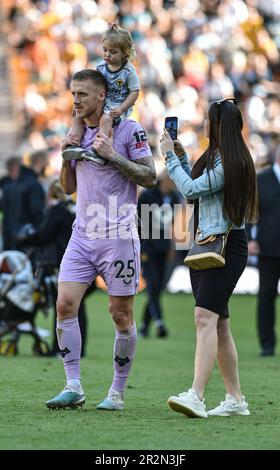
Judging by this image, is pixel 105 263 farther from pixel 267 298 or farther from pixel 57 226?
pixel 267 298

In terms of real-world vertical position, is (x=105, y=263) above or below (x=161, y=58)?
below

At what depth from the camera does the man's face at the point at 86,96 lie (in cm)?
895

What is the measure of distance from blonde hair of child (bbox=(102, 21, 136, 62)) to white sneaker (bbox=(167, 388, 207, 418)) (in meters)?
2.25

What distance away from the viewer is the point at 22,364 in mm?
13367

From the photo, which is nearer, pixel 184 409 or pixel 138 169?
pixel 184 409

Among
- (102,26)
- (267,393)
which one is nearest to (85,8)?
(102,26)

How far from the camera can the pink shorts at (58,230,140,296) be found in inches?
352

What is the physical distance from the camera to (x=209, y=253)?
8.52m

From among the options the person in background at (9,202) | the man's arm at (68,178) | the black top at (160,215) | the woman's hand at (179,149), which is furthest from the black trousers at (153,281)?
the woman's hand at (179,149)

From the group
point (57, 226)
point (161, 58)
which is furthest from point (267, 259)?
point (161, 58)

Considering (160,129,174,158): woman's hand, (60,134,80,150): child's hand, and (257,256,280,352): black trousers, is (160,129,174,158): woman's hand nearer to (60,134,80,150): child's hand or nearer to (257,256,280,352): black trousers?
(60,134,80,150): child's hand

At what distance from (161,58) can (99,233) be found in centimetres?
2313
